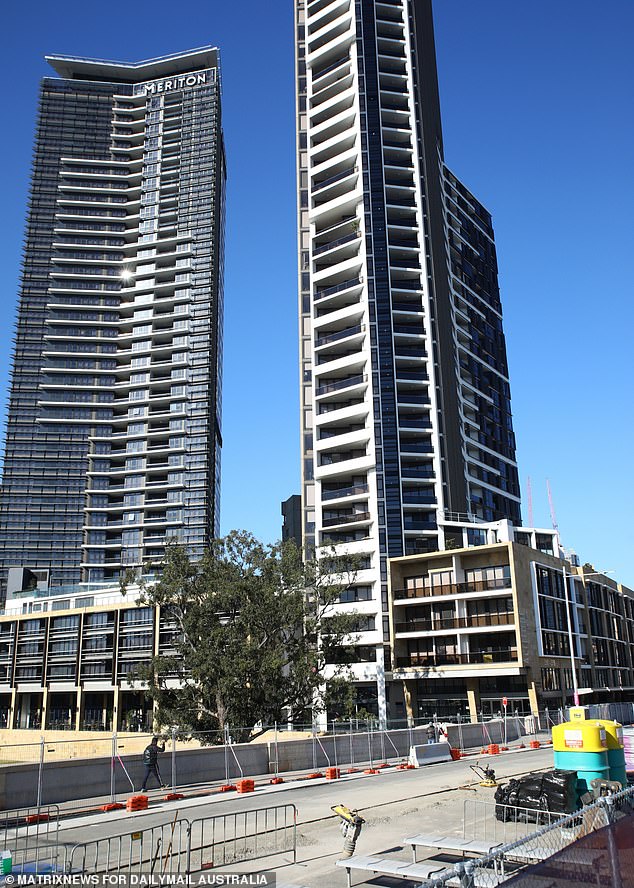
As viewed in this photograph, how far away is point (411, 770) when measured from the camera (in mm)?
31828

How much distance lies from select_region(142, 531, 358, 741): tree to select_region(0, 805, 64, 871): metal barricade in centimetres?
2094

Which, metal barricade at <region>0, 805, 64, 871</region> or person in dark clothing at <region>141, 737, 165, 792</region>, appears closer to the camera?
metal barricade at <region>0, 805, 64, 871</region>

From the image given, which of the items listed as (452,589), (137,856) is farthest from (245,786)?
(452,589)

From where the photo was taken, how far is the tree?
43.2 metres

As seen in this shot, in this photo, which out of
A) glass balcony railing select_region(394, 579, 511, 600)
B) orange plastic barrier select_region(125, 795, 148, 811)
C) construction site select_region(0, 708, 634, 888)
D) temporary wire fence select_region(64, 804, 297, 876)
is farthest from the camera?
glass balcony railing select_region(394, 579, 511, 600)

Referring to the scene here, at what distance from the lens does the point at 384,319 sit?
3223 inches

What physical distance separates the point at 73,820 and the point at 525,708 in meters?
48.1

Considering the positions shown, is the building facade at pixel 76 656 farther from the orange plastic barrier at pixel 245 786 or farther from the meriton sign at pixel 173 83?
the meriton sign at pixel 173 83

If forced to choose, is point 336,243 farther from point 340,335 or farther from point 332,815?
point 332,815

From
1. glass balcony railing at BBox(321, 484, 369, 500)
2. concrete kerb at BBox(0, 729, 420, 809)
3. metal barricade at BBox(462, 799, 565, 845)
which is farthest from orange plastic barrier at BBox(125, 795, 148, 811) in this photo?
glass balcony railing at BBox(321, 484, 369, 500)

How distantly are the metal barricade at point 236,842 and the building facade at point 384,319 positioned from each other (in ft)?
170

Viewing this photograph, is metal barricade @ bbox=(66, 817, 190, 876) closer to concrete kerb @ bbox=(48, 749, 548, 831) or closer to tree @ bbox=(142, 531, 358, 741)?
concrete kerb @ bbox=(48, 749, 548, 831)

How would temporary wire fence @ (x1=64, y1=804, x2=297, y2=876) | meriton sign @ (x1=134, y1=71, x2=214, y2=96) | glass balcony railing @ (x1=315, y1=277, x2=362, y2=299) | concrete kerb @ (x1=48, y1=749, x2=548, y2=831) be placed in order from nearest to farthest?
temporary wire fence @ (x1=64, y1=804, x2=297, y2=876) → concrete kerb @ (x1=48, y1=749, x2=548, y2=831) → glass balcony railing @ (x1=315, y1=277, x2=362, y2=299) → meriton sign @ (x1=134, y1=71, x2=214, y2=96)

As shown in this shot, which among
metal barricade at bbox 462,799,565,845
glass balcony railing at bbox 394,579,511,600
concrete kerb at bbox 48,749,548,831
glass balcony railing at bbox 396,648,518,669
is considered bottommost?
concrete kerb at bbox 48,749,548,831
